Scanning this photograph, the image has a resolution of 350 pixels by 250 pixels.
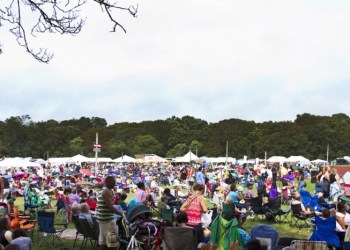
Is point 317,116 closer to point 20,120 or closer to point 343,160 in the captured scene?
point 343,160

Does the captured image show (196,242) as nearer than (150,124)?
Yes

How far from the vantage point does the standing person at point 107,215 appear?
7945 millimetres

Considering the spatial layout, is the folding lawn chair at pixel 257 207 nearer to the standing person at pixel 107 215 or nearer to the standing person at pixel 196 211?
the standing person at pixel 196 211

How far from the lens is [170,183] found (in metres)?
35.2

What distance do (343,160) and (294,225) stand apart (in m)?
56.2

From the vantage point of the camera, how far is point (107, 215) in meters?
8.09

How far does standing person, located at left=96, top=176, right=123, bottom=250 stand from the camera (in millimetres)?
7945

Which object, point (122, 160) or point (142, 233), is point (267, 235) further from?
point (122, 160)

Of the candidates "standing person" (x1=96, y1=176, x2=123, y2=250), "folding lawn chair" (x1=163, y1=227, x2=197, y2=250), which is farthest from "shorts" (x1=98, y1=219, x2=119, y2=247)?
"folding lawn chair" (x1=163, y1=227, x2=197, y2=250)

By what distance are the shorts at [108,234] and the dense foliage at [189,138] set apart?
82.5 metres

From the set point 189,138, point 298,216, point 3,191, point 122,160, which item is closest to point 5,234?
point 3,191

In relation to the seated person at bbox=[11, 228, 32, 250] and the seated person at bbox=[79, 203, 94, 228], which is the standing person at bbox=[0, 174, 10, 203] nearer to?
the seated person at bbox=[79, 203, 94, 228]

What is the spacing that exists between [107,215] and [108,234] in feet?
0.95

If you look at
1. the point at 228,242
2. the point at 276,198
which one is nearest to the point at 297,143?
the point at 276,198
